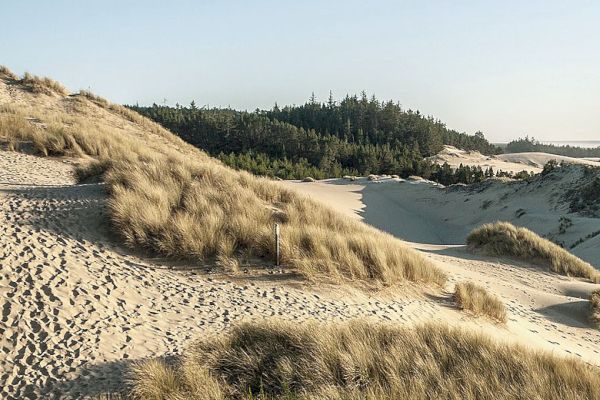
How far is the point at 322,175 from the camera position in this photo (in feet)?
177

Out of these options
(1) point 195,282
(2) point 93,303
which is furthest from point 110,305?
(1) point 195,282

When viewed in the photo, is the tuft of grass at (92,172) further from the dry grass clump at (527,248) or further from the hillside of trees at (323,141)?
the hillside of trees at (323,141)

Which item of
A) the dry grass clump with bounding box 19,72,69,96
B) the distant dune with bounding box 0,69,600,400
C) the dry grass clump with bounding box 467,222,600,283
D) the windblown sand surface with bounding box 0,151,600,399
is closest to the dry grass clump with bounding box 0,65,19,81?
the dry grass clump with bounding box 19,72,69,96

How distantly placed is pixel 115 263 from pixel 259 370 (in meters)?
3.59

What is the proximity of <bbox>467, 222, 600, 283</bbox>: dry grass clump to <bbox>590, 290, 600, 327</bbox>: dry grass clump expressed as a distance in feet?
12.5

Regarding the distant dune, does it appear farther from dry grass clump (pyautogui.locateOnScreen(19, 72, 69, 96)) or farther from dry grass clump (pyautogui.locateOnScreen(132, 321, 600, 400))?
dry grass clump (pyautogui.locateOnScreen(19, 72, 69, 96))

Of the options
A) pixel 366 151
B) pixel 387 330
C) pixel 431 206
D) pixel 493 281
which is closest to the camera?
pixel 387 330

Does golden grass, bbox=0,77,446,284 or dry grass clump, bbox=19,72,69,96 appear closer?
golden grass, bbox=0,77,446,284

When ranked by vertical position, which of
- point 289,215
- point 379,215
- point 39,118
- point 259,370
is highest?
point 39,118

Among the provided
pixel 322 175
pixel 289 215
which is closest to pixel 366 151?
pixel 322 175

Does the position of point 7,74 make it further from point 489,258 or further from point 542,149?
point 542,149

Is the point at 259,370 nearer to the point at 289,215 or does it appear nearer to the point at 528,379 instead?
the point at 528,379

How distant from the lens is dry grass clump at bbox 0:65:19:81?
88.7 ft

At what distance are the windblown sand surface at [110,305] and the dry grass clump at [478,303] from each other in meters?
0.25
